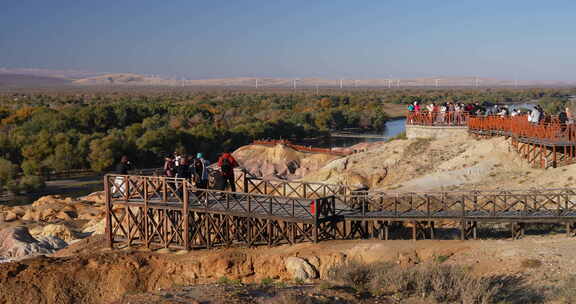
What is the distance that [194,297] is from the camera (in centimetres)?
1171

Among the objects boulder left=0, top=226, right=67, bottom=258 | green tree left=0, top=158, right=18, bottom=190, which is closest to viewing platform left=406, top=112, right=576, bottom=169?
boulder left=0, top=226, right=67, bottom=258

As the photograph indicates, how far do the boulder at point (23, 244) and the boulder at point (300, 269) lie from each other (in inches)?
367

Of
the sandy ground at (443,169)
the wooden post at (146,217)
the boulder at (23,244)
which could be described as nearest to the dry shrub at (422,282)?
the wooden post at (146,217)

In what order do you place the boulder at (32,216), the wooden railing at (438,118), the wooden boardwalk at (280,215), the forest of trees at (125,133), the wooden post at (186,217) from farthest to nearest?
the forest of trees at (125,133) < the wooden railing at (438,118) < the boulder at (32,216) < the wooden post at (186,217) < the wooden boardwalk at (280,215)

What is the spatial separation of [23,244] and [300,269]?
10760 millimetres

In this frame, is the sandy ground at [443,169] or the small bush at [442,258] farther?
the sandy ground at [443,169]

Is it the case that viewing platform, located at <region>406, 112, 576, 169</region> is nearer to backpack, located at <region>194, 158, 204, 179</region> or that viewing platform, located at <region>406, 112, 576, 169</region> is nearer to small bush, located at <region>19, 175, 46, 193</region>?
backpack, located at <region>194, 158, 204, 179</region>

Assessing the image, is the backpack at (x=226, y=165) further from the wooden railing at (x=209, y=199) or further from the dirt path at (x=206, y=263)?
the dirt path at (x=206, y=263)

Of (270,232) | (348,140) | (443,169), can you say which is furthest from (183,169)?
(348,140)

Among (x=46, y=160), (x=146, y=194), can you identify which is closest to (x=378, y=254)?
(x=146, y=194)

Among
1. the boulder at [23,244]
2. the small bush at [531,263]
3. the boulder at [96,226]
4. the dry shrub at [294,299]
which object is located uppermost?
the dry shrub at [294,299]

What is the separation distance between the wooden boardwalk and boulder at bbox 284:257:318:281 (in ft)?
3.95

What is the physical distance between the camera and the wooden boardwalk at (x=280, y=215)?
16.9m

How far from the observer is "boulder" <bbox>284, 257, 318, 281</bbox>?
1513cm
